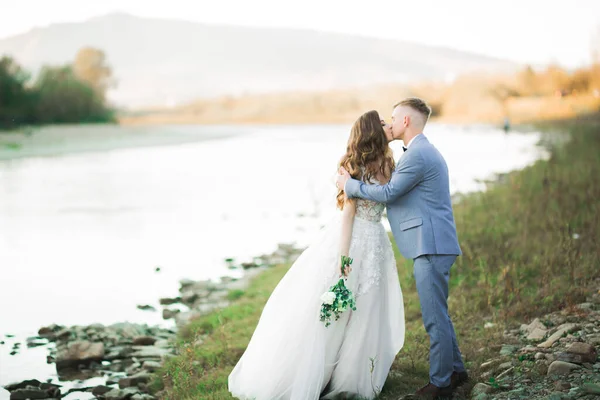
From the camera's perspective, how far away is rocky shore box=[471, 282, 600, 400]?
196 inches

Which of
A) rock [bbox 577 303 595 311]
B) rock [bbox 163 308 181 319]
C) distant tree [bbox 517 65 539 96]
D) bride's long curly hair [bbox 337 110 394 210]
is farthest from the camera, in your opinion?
distant tree [bbox 517 65 539 96]

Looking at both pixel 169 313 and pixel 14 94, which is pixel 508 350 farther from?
pixel 14 94

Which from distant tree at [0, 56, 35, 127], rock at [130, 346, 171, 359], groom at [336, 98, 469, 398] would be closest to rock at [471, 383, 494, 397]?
groom at [336, 98, 469, 398]

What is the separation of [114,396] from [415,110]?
3823 mm

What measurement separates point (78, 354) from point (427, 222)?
430 cm

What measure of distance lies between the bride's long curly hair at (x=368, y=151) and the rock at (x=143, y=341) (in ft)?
13.0

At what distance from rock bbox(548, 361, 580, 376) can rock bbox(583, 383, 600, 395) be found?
44 centimetres

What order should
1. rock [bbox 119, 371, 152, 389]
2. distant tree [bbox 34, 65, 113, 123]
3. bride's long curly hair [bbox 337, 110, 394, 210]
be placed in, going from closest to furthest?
bride's long curly hair [bbox 337, 110, 394, 210]
rock [bbox 119, 371, 152, 389]
distant tree [bbox 34, 65, 113, 123]

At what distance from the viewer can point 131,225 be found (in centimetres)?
1634

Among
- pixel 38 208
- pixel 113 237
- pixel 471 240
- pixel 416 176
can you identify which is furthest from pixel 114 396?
pixel 38 208

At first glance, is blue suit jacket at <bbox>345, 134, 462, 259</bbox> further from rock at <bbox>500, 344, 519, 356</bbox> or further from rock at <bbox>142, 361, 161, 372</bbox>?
rock at <bbox>142, 361, 161, 372</bbox>

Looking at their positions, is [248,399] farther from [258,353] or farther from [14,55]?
[14,55]

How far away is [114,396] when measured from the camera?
639 centimetres

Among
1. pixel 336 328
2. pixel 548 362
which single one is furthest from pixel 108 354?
pixel 548 362
